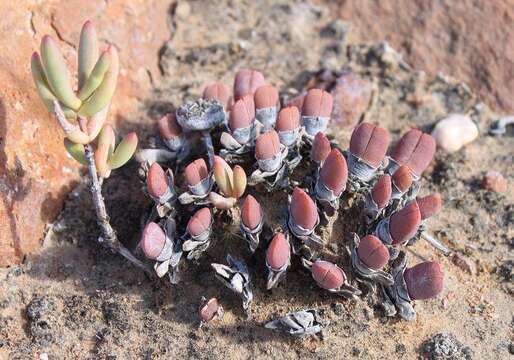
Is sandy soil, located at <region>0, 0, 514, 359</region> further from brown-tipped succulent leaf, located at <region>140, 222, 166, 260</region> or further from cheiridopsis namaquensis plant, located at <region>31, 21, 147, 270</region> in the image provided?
cheiridopsis namaquensis plant, located at <region>31, 21, 147, 270</region>

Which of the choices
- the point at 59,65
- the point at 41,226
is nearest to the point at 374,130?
the point at 59,65

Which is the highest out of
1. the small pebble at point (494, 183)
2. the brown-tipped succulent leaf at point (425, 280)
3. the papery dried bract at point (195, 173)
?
the papery dried bract at point (195, 173)

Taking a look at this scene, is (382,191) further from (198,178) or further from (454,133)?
(454,133)

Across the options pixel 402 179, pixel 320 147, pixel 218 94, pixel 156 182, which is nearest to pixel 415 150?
pixel 402 179

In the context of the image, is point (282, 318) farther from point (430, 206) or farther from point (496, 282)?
point (496, 282)

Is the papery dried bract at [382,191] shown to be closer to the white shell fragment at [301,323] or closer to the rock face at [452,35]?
the white shell fragment at [301,323]

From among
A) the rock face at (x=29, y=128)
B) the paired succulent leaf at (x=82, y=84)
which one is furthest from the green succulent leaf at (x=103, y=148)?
the rock face at (x=29, y=128)
